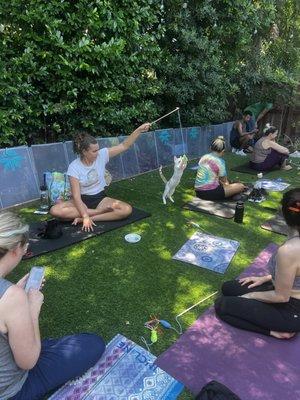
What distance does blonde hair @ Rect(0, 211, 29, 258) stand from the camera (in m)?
1.80

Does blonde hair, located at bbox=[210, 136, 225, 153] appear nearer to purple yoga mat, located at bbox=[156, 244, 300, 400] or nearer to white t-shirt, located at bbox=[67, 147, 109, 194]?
white t-shirt, located at bbox=[67, 147, 109, 194]

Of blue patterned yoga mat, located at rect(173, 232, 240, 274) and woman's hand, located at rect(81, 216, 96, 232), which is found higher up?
woman's hand, located at rect(81, 216, 96, 232)

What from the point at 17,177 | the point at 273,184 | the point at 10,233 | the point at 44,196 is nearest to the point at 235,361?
the point at 10,233

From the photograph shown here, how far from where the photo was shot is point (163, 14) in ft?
24.8

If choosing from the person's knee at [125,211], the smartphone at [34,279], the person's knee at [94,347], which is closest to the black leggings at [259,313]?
the person's knee at [94,347]

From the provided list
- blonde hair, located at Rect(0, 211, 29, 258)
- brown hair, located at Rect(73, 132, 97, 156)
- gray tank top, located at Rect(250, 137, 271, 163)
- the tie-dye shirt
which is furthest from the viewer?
gray tank top, located at Rect(250, 137, 271, 163)

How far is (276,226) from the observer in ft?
16.9

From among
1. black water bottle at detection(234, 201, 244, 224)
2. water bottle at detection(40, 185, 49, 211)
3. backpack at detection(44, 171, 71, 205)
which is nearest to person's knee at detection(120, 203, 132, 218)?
backpack at detection(44, 171, 71, 205)

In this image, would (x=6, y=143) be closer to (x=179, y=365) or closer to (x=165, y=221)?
(x=165, y=221)

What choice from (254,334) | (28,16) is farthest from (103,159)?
(254,334)

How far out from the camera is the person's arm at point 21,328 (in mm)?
1696

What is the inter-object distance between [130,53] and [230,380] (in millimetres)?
5970

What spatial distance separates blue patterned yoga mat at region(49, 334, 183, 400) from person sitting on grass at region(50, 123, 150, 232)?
2.25m

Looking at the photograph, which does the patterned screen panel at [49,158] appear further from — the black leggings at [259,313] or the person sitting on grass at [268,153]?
the person sitting on grass at [268,153]
